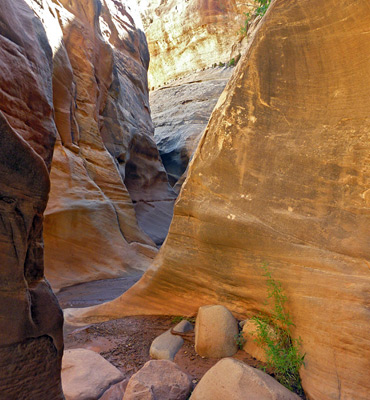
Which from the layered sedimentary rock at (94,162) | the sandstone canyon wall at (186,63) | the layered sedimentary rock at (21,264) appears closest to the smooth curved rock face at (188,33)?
the sandstone canyon wall at (186,63)

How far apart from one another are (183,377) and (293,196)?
201cm

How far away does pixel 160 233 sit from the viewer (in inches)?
476

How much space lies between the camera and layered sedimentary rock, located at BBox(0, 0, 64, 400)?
1674 mm

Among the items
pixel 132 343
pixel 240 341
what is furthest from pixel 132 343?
pixel 240 341

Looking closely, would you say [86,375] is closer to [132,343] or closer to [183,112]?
[132,343]

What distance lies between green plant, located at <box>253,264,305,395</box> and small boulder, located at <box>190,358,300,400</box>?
27cm

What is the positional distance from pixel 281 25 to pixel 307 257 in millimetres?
2687

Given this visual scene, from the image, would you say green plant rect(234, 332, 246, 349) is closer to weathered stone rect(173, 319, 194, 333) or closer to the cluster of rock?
the cluster of rock

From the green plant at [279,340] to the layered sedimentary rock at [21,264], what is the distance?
1.73 meters

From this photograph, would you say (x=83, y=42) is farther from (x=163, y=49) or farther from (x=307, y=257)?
(x=163, y=49)

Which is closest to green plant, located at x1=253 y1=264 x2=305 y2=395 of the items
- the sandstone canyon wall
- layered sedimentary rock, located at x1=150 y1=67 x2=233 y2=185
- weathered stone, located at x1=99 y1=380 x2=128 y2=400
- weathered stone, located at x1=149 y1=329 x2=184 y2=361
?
weathered stone, located at x1=149 y1=329 x2=184 y2=361

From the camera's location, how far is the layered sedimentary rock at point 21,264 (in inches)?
65.9

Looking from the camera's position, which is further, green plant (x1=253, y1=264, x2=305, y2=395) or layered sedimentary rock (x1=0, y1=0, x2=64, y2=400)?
green plant (x1=253, y1=264, x2=305, y2=395)

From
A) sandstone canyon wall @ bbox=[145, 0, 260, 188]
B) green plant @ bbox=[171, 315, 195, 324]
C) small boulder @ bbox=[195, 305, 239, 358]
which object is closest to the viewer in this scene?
small boulder @ bbox=[195, 305, 239, 358]
